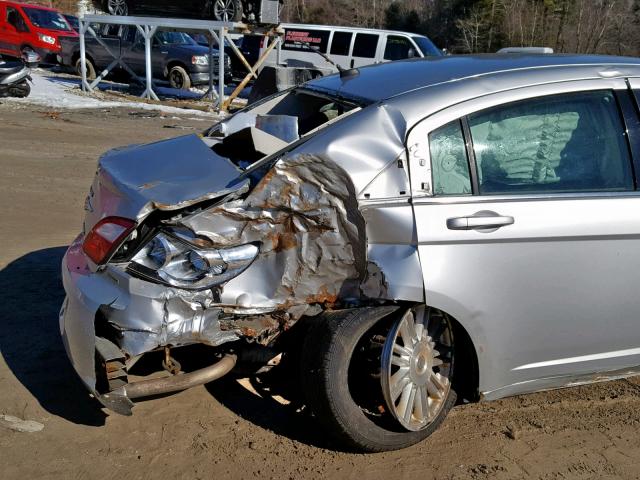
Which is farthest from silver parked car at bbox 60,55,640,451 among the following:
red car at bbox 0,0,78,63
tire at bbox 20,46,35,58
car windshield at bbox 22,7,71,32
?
car windshield at bbox 22,7,71,32

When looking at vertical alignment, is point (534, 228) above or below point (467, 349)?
above

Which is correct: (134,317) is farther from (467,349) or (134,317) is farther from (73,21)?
(73,21)

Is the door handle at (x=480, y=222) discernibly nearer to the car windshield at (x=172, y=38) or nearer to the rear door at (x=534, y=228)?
the rear door at (x=534, y=228)

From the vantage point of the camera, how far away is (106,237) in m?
3.18

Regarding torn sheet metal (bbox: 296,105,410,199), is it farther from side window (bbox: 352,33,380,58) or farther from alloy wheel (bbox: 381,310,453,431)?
side window (bbox: 352,33,380,58)

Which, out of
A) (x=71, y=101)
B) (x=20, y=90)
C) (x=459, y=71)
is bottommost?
(x=71, y=101)

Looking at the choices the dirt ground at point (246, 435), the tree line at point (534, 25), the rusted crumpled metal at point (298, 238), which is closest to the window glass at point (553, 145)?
the rusted crumpled metal at point (298, 238)

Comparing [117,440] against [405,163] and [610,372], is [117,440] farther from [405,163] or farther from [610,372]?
[610,372]

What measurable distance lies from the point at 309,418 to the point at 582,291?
1489 mm

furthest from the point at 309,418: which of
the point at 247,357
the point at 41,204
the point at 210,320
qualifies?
the point at 41,204

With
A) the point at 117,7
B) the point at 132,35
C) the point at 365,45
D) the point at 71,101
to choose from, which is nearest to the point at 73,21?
the point at 132,35

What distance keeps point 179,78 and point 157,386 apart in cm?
1820

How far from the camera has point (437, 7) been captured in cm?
3819

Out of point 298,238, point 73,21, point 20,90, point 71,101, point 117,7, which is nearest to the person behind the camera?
point 298,238
